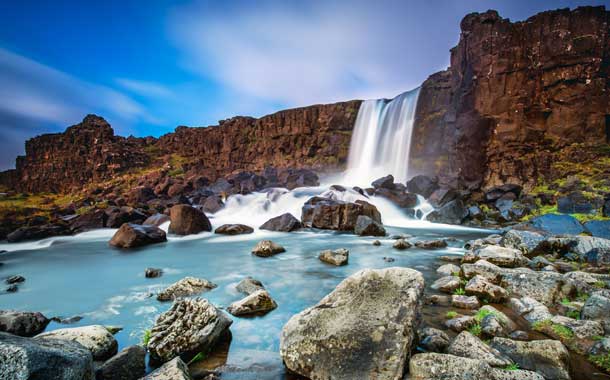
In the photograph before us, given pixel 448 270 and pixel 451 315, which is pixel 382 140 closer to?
pixel 448 270

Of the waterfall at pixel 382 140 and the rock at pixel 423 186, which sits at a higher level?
the waterfall at pixel 382 140

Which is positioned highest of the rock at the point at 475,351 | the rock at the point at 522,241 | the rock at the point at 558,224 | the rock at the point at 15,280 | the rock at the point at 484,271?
the rock at the point at 558,224

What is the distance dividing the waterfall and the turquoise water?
2888 centimetres

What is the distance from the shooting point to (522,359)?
438 cm

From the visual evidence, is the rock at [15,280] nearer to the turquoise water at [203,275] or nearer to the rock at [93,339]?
the turquoise water at [203,275]

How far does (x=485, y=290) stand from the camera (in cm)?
718

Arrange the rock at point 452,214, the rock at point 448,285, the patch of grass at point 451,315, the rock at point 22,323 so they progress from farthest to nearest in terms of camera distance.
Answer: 1. the rock at point 452,214
2. the rock at point 448,285
3. the patch of grass at point 451,315
4. the rock at point 22,323

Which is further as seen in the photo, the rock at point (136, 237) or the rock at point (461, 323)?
the rock at point (136, 237)

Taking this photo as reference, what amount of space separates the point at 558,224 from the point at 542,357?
Answer: 50.4 ft

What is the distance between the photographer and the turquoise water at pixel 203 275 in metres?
5.99

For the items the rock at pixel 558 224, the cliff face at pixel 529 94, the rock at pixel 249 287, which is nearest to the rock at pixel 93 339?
the rock at pixel 249 287

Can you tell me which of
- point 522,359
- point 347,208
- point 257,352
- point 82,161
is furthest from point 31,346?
point 82,161

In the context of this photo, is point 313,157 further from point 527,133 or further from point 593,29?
point 593,29

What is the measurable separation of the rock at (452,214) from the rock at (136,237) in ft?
69.0
